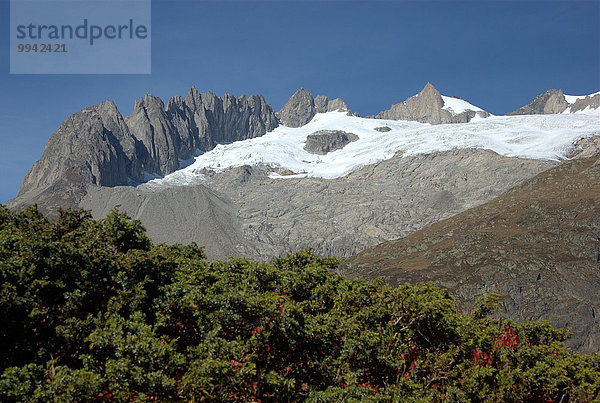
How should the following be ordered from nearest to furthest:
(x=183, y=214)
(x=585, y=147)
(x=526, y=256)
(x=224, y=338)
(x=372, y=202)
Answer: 1. (x=224, y=338)
2. (x=526, y=256)
3. (x=183, y=214)
4. (x=372, y=202)
5. (x=585, y=147)

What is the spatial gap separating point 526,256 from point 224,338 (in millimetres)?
71291

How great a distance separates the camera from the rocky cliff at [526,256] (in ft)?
217

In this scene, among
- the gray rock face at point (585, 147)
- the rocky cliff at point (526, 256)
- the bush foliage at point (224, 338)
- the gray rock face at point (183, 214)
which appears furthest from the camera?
the gray rock face at point (585, 147)

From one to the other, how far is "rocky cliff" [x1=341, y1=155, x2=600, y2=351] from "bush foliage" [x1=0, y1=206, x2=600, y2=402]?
48.3 m

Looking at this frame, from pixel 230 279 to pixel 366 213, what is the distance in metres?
133

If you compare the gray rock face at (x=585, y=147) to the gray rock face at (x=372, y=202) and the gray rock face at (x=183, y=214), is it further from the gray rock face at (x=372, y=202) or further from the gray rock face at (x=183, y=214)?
the gray rock face at (x=183, y=214)

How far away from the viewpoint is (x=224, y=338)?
16.9 m

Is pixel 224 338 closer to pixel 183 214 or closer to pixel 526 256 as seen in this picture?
pixel 526 256

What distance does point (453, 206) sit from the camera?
146 meters

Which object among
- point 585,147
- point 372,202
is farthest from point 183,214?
point 585,147

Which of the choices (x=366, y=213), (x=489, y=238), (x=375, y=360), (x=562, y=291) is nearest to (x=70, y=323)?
(x=375, y=360)

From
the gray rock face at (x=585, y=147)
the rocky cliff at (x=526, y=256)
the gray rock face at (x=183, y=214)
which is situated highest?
the gray rock face at (x=585, y=147)

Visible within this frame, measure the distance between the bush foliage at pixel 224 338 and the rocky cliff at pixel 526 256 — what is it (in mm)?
48330

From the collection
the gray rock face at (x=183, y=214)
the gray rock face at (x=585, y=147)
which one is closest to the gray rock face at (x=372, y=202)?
the gray rock face at (x=183, y=214)
